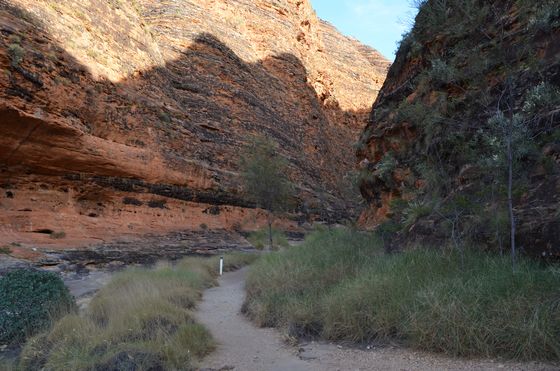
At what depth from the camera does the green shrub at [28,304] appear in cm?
620

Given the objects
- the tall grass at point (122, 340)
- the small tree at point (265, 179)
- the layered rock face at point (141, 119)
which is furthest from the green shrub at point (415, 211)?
the small tree at point (265, 179)

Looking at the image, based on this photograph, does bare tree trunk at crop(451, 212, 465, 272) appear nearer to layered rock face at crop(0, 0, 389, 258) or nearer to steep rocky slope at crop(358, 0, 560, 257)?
steep rocky slope at crop(358, 0, 560, 257)

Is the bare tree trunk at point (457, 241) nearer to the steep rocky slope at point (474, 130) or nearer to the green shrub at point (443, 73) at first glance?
the steep rocky slope at point (474, 130)

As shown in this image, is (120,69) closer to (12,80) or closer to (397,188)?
(12,80)

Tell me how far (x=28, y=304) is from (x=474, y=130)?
26.7 feet

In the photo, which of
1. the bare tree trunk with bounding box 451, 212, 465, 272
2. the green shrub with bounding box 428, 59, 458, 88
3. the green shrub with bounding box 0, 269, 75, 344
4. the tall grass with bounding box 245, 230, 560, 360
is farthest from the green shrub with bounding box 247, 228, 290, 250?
the bare tree trunk with bounding box 451, 212, 465, 272

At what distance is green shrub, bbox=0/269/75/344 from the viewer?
6.20m

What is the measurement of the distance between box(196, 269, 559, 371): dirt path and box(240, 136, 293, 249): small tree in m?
15.6

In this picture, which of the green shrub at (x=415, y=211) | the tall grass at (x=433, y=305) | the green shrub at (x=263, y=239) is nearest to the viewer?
the tall grass at (x=433, y=305)

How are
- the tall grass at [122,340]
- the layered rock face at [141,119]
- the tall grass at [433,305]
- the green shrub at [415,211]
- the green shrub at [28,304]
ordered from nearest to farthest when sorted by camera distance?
1. the tall grass at [433,305]
2. the tall grass at [122,340]
3. the green shrub at [28,304]
4. the green shrub at [415,211]
5. the layered rock face at [141,119]

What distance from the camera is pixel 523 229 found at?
5688 millimetres

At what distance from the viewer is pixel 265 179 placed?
22.8 meters

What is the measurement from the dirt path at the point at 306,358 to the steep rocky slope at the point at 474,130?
2039 millimetres

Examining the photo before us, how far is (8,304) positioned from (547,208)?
7.83 meters
